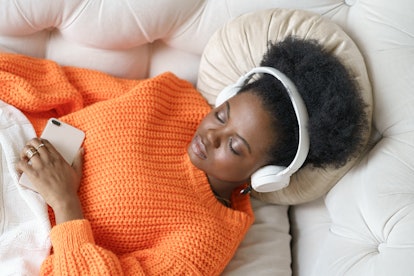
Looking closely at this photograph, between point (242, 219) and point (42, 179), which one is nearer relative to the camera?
point (42, 179)

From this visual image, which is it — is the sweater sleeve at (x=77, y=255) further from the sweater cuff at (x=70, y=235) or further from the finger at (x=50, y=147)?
the finger at (x=50, y=147)

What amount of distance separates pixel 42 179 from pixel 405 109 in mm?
858

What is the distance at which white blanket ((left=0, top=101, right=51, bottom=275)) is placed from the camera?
960 millimetres

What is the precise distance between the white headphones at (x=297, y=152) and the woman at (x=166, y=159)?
0.06 feet

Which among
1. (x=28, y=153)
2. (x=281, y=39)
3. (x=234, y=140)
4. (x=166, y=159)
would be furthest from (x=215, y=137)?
(x=28, y=153)

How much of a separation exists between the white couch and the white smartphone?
0.85ft

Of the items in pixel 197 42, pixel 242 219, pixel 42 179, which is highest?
pixel 197 42

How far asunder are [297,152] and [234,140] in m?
0.15

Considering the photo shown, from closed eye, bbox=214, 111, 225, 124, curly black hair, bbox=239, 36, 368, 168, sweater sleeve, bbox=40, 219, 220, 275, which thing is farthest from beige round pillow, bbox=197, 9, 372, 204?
sweater sleeve, bbox=40, 219, 220, 275

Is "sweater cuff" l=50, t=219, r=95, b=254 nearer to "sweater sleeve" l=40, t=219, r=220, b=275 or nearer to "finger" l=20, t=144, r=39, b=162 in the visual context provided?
"sweater sleeve" l=40, t=219, r=220, b=275

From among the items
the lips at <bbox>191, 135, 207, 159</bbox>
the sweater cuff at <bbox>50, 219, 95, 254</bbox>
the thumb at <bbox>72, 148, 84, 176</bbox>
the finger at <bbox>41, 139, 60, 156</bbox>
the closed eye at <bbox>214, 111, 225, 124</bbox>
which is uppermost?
the finger at <bbox>41, 139, 60, 156</bbox>

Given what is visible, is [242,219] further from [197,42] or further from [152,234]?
[197,42]

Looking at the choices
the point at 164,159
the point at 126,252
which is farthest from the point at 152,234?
the point at 164,159

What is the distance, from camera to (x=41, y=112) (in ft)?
3.89
